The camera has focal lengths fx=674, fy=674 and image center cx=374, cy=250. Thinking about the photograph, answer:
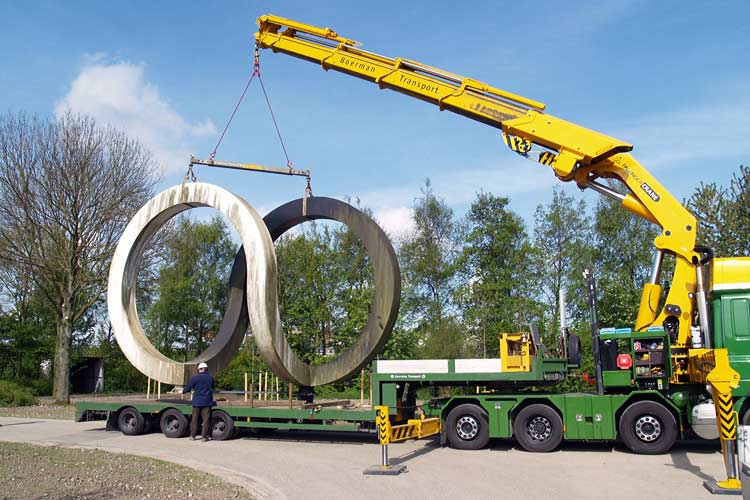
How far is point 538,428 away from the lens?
48.1 ft

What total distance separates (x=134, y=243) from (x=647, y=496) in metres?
15.0

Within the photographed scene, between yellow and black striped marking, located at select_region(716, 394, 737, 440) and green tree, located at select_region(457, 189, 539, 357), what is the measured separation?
24254mm

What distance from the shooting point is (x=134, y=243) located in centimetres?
1933

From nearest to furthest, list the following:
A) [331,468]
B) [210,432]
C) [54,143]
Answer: [331,468]
[210,432]
[54,143]

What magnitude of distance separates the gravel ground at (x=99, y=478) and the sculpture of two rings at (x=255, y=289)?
4624mm

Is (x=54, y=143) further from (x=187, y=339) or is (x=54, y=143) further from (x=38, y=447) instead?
(x=187, y=339)

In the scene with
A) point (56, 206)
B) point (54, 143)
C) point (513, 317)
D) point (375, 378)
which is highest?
point (54, 143)

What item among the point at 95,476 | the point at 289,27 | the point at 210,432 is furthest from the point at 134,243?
the point at 95,476

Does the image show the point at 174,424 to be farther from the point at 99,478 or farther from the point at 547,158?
the point at 547,158

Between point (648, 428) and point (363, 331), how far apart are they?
7.12 meters

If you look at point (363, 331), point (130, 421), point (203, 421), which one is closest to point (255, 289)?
point (363, 331)

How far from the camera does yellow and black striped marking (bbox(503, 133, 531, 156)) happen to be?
55.6 ft

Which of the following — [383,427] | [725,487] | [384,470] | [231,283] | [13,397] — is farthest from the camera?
[13,397]

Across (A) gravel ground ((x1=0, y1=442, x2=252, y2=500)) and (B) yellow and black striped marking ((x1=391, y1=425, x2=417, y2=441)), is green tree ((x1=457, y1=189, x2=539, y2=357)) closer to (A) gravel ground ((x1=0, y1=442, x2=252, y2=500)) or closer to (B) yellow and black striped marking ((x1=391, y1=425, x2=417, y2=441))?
(B) yellow and black striped marking ((x1=391, y1=425, x2=417, y2=441))
